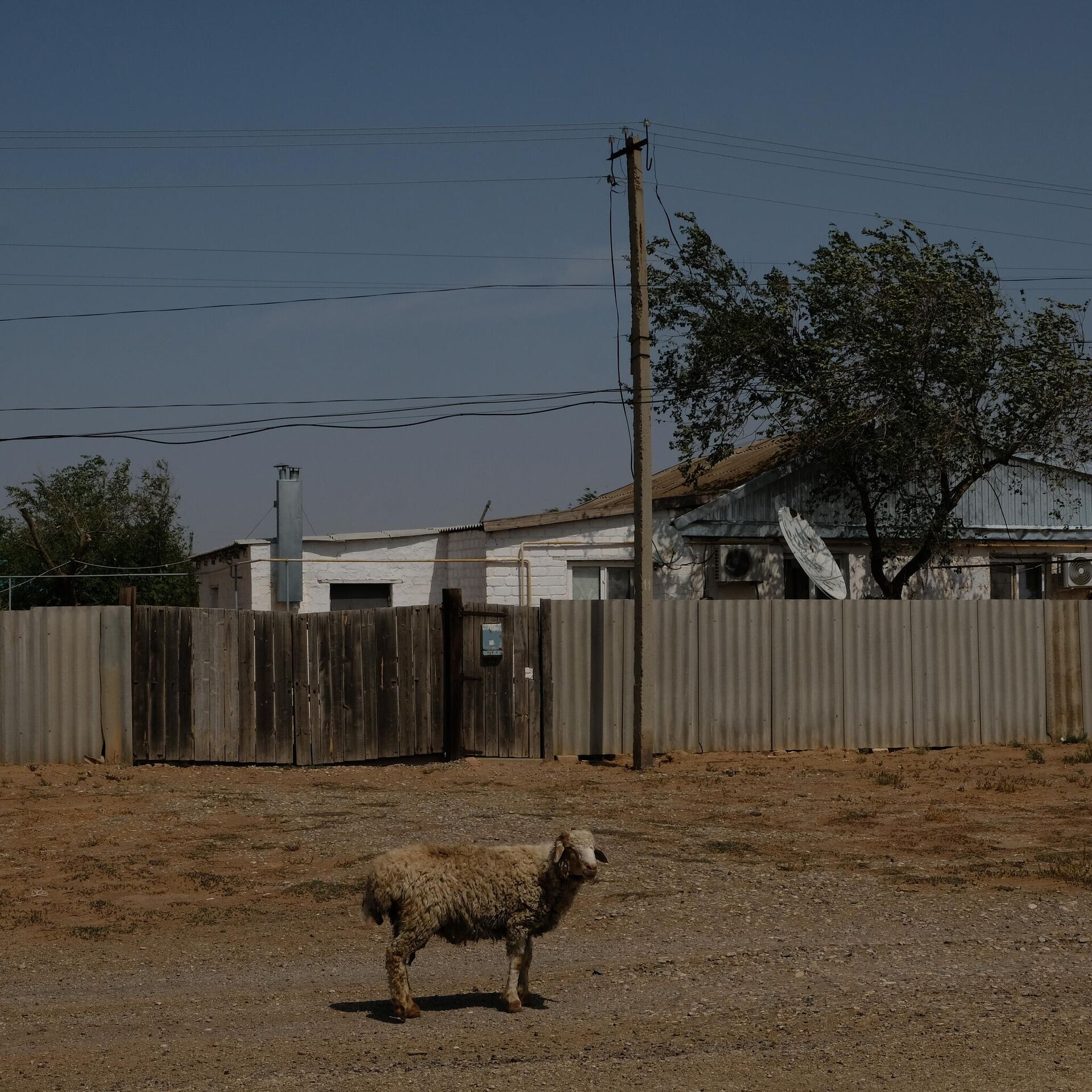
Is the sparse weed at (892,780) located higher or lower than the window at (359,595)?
lower

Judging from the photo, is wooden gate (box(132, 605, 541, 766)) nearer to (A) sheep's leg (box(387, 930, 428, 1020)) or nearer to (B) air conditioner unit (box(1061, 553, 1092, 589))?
(A) sheep's leg (box(387, 930, 428, 1020))

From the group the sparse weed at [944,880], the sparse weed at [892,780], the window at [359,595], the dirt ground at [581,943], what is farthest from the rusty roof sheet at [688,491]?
the sparse weed at [944,880]

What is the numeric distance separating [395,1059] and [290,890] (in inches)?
164

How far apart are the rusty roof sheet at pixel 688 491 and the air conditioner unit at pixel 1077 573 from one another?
5846 mm

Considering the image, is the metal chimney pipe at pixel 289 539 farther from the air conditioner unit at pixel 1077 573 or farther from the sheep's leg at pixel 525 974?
the sheep's leg at pixel 525 974

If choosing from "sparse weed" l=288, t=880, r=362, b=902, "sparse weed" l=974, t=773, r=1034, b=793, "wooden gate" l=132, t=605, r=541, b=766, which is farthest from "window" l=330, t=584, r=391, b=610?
"sparse weed" l=288, t=880, r=362, b=902

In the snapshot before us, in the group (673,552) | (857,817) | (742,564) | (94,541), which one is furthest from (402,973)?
(94,541)

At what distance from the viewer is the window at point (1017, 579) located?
2586cm

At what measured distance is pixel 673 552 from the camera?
76.3 feet

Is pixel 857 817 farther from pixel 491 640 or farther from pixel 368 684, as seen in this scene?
pixel 368 684

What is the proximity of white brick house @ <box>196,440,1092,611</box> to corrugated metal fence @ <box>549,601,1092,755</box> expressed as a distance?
5099mm

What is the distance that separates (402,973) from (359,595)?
19.8m

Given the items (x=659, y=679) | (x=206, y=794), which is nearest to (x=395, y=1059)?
(x=206, y=794)

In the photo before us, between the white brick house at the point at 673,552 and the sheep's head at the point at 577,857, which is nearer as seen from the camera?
the sheep's head at the point at 577,857
